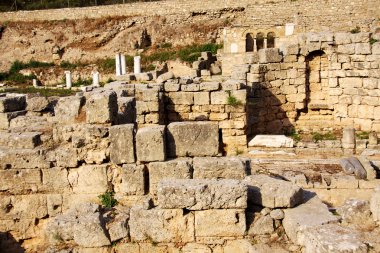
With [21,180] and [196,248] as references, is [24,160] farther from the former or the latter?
[196,248]

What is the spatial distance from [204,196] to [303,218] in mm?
1234

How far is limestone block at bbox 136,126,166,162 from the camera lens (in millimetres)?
6766

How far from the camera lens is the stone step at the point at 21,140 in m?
7.36

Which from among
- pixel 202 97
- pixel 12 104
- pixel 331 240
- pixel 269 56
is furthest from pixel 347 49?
pixel 331 240

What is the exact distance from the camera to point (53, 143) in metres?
7.48

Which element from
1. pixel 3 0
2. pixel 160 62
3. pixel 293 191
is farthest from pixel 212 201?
pixel 3 0

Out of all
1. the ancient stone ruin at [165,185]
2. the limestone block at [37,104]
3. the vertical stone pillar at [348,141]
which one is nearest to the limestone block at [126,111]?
the ancient stone ruin at [165,185]

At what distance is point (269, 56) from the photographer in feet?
43.8

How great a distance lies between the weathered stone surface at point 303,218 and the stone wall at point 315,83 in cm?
690

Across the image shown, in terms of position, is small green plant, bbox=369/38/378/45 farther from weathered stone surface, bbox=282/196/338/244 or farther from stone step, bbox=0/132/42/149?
stone step, bbox=0/132/42/149

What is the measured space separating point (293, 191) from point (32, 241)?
4098mm

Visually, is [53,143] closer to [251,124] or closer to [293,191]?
[293,191]

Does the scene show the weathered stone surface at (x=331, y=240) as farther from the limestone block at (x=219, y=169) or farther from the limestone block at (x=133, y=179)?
the limestone block at (x=133, y=179)

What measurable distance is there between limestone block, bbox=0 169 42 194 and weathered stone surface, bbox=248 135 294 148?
5.72 meters
